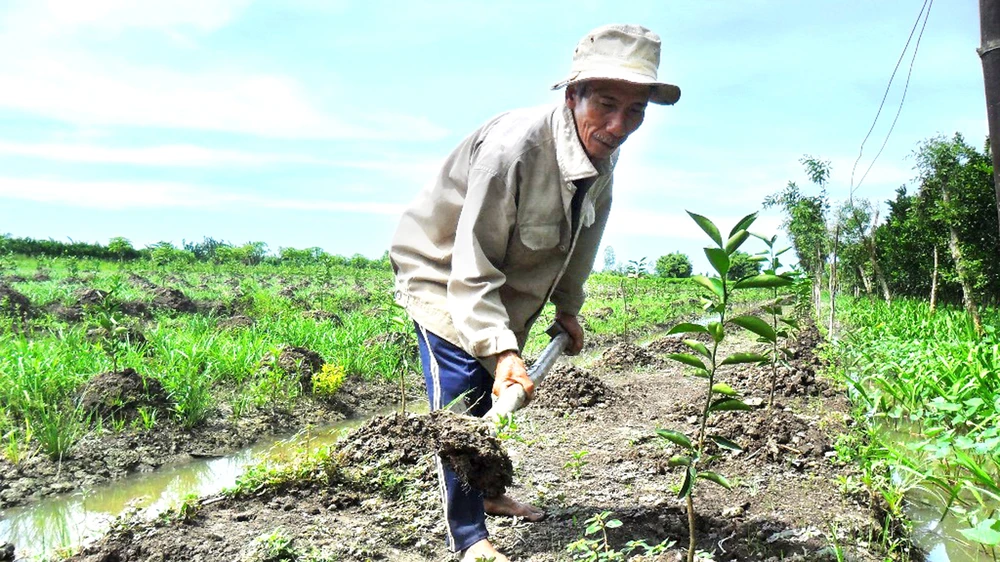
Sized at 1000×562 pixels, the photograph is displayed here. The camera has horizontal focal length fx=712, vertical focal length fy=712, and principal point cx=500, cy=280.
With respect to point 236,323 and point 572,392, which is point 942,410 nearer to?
point 572,392

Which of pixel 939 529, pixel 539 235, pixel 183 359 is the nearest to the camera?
pixel 539 235

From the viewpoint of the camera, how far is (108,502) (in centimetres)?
371

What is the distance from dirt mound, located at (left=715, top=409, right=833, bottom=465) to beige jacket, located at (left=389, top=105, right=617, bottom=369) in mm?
1698

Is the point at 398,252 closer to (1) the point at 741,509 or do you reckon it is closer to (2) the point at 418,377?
(1) the point at 741,509

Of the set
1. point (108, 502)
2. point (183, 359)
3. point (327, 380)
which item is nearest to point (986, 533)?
point (108, 502)

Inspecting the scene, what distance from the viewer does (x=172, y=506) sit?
2.96 metres

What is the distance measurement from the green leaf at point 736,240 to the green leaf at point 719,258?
5 centimetres

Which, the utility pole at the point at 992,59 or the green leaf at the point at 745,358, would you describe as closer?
the green leaf at the point at 745,358

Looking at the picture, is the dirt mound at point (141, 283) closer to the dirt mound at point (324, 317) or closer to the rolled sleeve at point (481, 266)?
the dirt mound at point (324, 317)

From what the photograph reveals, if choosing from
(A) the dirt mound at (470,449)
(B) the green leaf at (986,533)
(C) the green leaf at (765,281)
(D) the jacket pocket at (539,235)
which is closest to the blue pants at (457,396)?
(A) the dirt mound at (470,449)

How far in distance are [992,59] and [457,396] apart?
323 centimetres

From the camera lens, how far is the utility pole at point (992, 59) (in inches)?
140

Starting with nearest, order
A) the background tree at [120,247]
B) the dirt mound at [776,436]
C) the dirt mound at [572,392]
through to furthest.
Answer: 1. the dirt mound at [776,436]
2. the dirt mound at [572,392]
3. the background tree at [120,247]

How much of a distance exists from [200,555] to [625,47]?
88.3 inches
